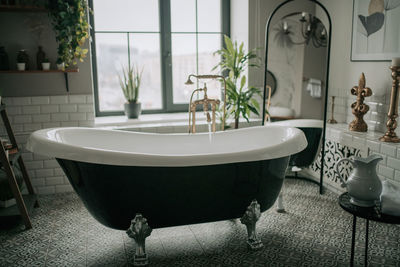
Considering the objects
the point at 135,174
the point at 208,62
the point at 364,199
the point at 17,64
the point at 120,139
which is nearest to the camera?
the point at 364,199

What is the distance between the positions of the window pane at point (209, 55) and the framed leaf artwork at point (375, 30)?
1535mm

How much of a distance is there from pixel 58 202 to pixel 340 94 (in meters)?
2.96

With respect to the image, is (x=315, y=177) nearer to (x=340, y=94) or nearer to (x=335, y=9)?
(x=340, y=94)

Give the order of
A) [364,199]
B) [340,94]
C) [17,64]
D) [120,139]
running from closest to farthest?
[364,199] → [120,139] → [17,64] → [340,94]

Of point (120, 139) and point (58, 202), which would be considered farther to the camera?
point (58, 202)

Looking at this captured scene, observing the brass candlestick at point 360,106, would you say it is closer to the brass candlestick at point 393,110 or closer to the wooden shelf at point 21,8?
the brass candlestick at point 393,110

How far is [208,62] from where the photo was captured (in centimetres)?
442

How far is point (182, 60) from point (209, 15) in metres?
0.61

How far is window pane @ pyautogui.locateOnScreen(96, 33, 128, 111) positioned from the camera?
4.08 metres

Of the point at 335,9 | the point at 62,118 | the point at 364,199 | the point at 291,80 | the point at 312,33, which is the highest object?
the point at 335,9

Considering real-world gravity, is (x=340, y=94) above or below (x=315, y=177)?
above

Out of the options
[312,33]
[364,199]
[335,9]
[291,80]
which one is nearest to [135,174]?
[364,199]

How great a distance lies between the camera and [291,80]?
12.5ft

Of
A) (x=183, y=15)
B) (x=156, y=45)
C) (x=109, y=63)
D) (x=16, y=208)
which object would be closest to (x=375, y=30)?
(x=183, y=15)
